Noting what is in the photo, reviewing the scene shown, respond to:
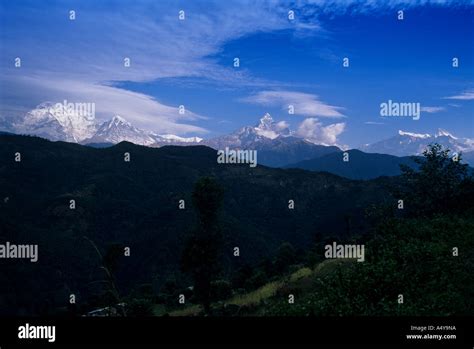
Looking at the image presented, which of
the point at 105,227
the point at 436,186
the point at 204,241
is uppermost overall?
the point at 436,186

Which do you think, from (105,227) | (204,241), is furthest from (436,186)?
(105,227)

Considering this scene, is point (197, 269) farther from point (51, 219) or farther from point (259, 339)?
point (51, 219)

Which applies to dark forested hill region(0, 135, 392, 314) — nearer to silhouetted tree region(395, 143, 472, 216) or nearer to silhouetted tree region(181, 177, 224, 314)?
silhouetted tree region(395, 143, 472, 216)

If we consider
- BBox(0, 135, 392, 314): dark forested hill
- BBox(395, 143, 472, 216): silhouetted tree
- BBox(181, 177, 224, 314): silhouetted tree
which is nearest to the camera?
BBox(181, 177, 224, 314): silhouetted tree

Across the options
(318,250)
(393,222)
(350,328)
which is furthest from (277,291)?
(318,250)

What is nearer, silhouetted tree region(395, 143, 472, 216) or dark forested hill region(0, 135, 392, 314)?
silhouetted tree region(395, 143, 472, 216)

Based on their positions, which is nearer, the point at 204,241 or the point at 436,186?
the point at 204,241

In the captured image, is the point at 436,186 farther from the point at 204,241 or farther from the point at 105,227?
the point at 105,227

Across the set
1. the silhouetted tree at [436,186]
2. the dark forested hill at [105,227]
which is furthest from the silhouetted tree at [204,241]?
the dark forested hill at [105,227]

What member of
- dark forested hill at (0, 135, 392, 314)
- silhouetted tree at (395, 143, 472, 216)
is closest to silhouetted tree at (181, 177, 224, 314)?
silhouetted tree at (395, 143, 472, 216)
